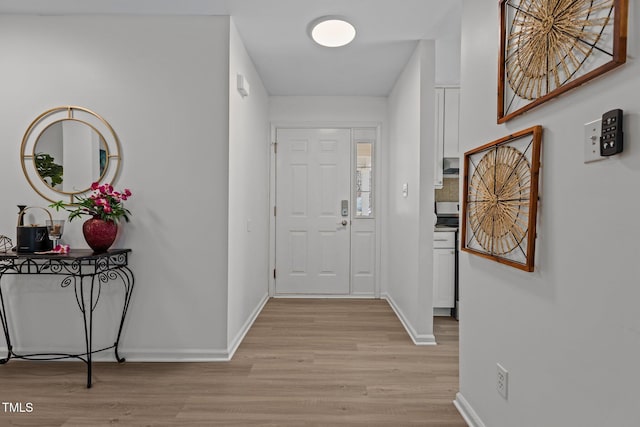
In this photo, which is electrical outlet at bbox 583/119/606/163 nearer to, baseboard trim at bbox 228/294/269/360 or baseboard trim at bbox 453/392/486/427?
baseboard trim at bbox 453/392/486/427

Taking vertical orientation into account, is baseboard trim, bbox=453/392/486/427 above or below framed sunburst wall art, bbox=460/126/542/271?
below

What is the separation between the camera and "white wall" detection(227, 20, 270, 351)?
2.96 meters

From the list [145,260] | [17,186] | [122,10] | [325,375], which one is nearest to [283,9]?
[122,10]

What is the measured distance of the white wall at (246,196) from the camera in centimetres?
296

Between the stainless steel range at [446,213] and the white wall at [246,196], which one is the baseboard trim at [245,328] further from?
the stainless steel range at [446,213]

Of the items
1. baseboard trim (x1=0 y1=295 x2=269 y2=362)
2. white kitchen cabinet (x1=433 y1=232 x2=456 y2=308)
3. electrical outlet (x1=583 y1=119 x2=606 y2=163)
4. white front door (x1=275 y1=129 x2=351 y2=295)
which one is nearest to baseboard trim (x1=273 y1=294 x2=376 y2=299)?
white front door (x1=275 y1=129 x2=351 y2=295)

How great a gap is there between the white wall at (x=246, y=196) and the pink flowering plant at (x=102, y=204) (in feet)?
2.40

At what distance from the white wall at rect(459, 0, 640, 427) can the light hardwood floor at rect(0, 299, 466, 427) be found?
1.95ft

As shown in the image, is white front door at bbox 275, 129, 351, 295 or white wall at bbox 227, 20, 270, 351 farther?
white front door at bbox 275, 129, 351, 295

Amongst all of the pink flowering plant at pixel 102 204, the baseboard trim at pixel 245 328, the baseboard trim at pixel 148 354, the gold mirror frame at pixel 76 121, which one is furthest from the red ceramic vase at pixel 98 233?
the baseboard trim at pixel 245 328

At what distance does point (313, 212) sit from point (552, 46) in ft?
12.2

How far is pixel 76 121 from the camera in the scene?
9.17ft

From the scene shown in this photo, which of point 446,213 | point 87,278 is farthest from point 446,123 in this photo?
point 87,278

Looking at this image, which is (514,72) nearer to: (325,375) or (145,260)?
(325,375)
